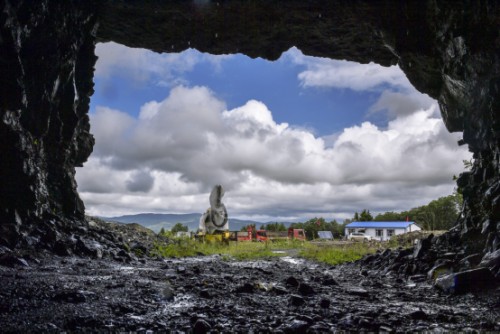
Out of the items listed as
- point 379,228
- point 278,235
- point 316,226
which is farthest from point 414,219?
point 278,235

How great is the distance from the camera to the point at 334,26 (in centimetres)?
1419

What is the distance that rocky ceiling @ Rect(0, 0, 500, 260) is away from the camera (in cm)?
948

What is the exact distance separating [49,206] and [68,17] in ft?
22.9

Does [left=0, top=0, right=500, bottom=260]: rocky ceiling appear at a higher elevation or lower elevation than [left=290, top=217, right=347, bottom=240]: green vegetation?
higher

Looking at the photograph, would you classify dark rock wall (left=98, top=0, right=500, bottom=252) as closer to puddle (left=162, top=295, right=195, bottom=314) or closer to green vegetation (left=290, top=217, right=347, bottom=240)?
puddle (left=162, top=295, right=195, bottom=314)

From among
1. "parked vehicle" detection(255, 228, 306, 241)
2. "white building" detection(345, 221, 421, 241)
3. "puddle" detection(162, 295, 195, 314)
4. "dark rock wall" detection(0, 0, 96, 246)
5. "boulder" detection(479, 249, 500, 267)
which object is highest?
"dark rock wall" detection(0, 0, 96, 246)

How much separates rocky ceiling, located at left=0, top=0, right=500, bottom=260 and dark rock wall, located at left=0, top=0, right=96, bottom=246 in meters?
0.04

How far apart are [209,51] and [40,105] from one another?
309 inches

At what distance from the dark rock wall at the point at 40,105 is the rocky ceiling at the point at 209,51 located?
4 cm

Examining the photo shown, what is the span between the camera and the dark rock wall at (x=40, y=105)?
9.97 m

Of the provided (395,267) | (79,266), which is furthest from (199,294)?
(395,267)

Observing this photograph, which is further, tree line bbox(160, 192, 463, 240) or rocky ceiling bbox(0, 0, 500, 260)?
tree line bbox(160, 192, 463, 240)

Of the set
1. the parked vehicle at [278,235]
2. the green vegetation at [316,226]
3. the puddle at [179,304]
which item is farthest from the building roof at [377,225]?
the puddle at [179,304]

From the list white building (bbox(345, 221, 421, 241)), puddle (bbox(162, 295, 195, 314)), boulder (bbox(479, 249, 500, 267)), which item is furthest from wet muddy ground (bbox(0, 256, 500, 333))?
white building (bbox(345, 221, 421, 241))
